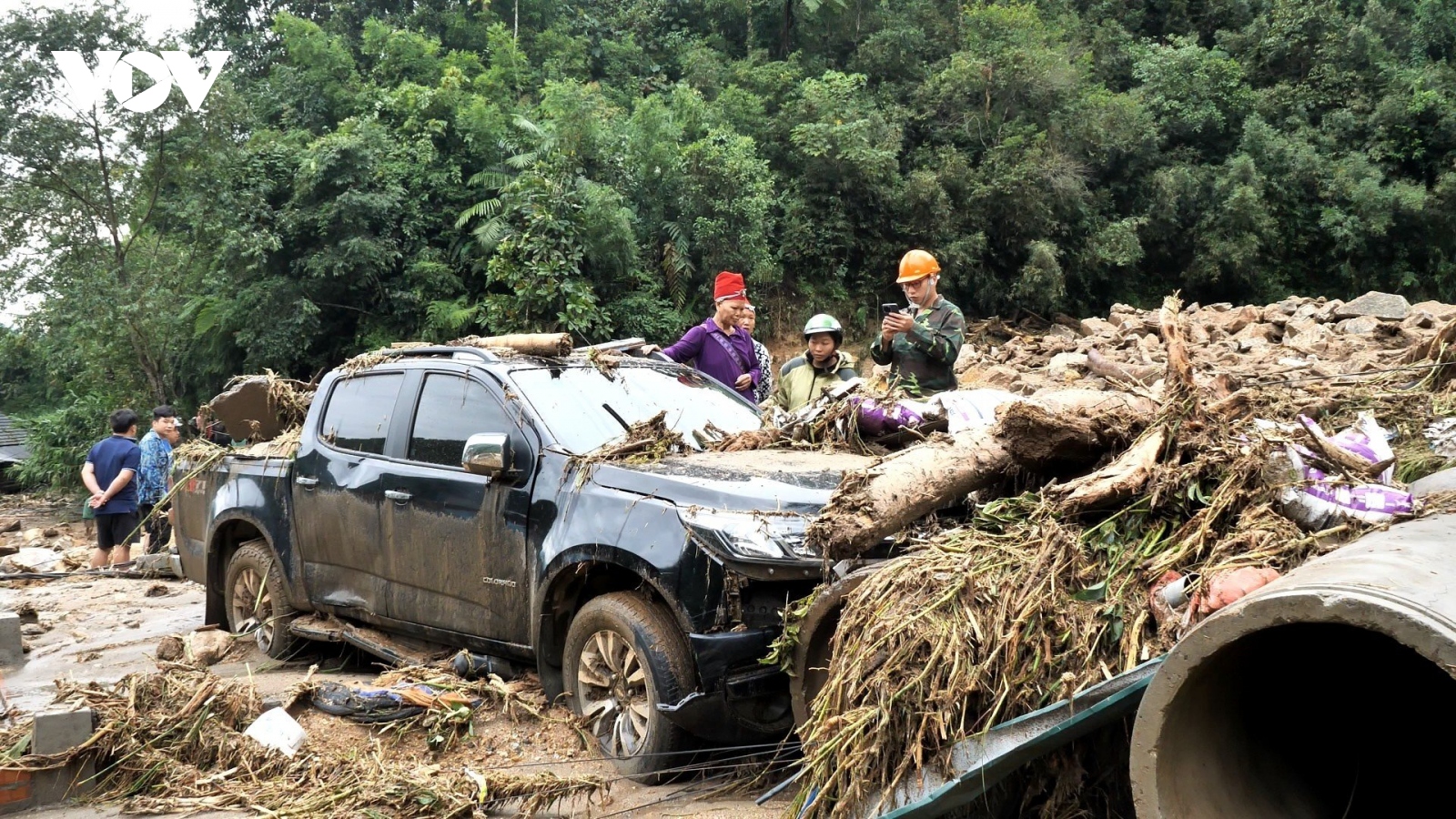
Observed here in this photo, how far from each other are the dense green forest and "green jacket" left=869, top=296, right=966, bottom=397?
47.4 ft

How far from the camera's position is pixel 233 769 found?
17.0 ft

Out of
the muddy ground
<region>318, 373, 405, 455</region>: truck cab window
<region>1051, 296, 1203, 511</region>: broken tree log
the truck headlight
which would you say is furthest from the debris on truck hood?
<region>1051, 296, 1203, 511</region>: broken tree log

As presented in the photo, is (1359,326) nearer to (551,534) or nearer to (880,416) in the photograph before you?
(880,416)

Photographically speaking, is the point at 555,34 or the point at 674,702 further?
the point at 555,34

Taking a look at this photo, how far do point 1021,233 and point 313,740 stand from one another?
79.8 feet

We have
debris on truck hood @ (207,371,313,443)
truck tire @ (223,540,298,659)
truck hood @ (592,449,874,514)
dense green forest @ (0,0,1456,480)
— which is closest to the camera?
truck hood @ (592,449,874,514)

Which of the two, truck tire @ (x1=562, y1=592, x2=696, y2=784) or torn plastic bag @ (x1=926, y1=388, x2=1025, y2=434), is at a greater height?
torn plastic bag @ (x1=926, y1=388, x2=1025, y2=434)

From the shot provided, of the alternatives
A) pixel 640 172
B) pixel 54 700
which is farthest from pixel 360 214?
pixel 54 700

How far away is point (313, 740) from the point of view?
5.44 m

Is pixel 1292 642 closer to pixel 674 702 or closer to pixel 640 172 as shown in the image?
pixel 674 702

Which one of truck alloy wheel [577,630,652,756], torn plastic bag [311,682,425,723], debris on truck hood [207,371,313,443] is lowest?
torn plastic bag [311,682,425,723]

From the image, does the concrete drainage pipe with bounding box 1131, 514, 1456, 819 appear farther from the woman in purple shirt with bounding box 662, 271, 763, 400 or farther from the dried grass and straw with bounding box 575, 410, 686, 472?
the woman in purple shirt with bounding box 662, 271, 763, 400

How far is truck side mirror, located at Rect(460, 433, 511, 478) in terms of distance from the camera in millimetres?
5348

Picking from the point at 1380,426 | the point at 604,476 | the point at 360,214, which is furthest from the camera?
the point at 360,214
